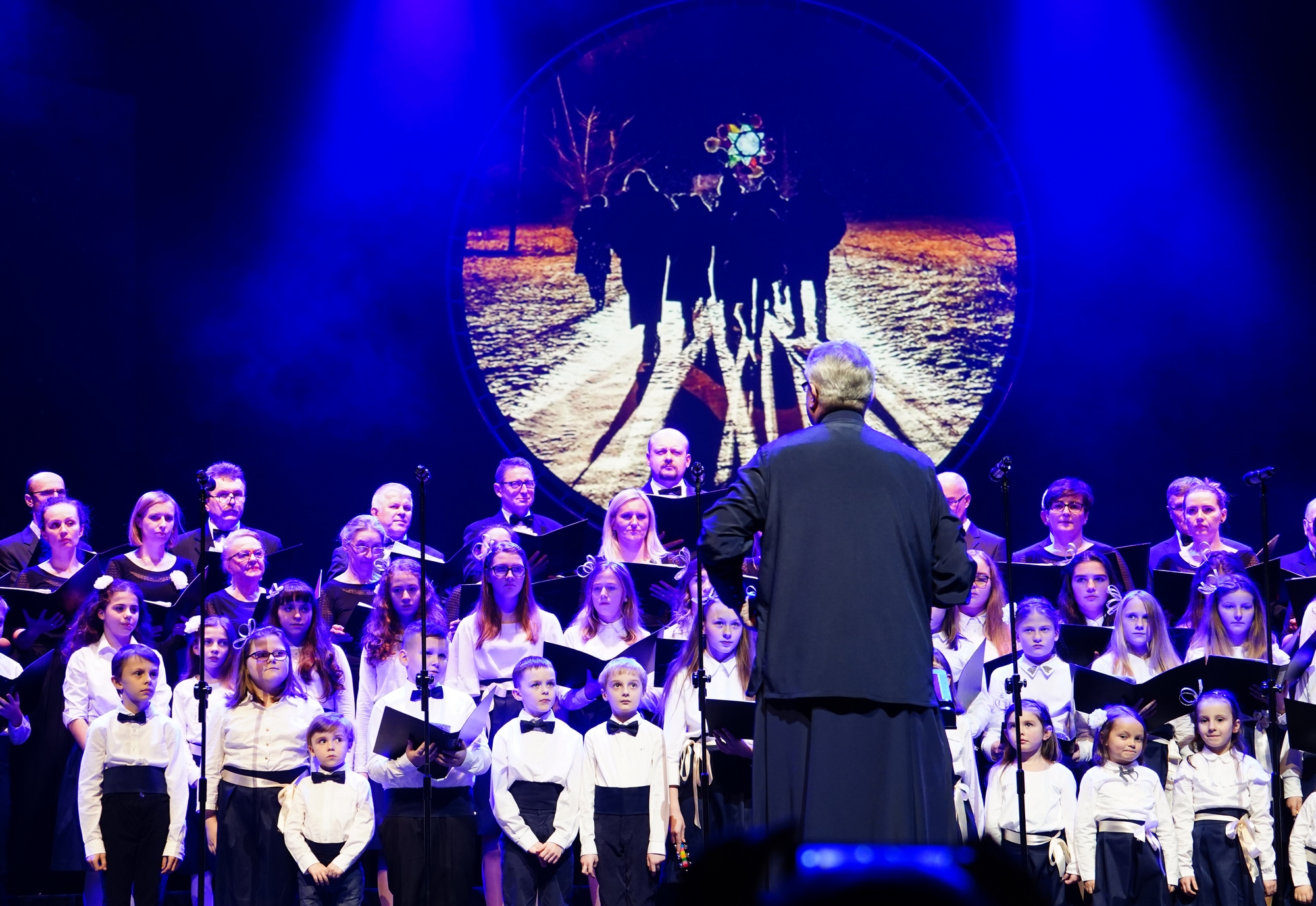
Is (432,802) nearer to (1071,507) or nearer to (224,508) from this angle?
(224,508)

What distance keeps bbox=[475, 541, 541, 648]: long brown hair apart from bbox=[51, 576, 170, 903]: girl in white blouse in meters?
1.09

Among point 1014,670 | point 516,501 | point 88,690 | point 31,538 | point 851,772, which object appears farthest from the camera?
point 516,501

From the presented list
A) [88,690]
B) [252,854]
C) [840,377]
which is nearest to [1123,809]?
[840,377]

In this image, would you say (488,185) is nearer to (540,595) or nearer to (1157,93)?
(540,595)

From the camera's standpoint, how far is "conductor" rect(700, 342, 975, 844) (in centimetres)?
246

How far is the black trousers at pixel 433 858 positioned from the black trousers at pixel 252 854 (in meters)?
0.30

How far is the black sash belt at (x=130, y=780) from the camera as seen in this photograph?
425 cm

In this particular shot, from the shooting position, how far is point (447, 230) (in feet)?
21.7

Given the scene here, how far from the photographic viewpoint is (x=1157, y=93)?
668 cm

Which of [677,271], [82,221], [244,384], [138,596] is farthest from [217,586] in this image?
[677,271]

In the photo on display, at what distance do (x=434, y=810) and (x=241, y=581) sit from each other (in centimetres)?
117

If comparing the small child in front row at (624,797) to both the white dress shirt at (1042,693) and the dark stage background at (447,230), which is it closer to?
the white dress shirt at (1042,693)

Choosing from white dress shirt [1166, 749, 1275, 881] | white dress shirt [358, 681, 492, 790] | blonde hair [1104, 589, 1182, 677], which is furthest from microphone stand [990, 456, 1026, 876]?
white dress shirt [358, 681, 492, 790]

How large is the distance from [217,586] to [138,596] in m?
0.39
